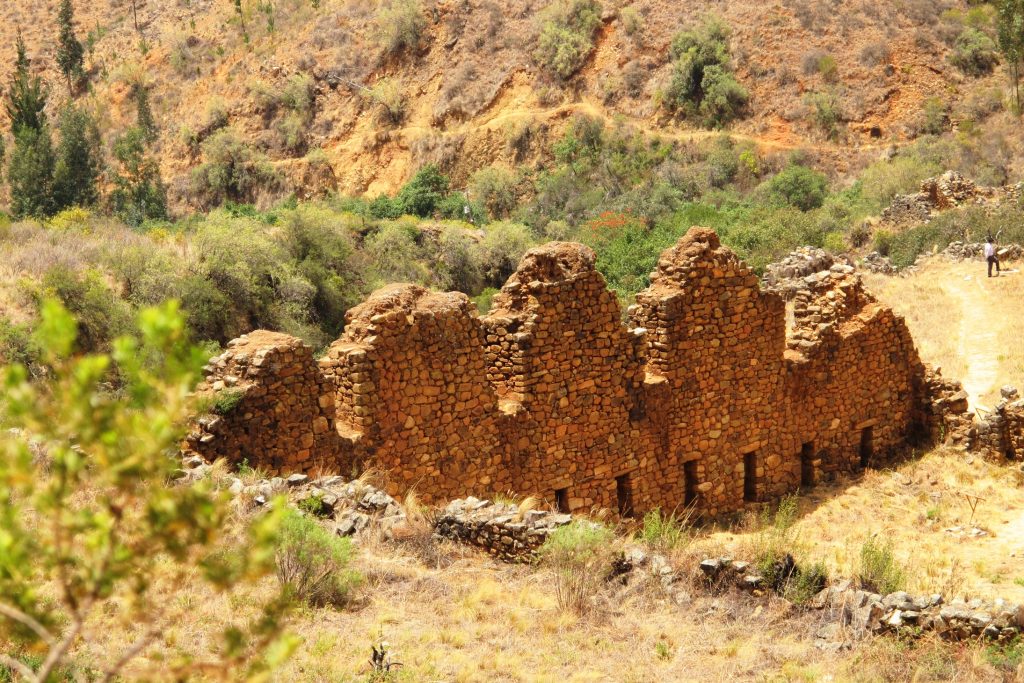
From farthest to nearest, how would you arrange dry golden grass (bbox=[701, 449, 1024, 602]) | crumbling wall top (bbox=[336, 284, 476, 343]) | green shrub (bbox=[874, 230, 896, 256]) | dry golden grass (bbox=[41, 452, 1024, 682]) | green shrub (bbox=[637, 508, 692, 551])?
green shrub (bbox=[874, 230, 896, 256]), dry golden grass (bbox=[701, 449, 1024, 602]), crumbling wall top (bbox=[336, 284, 476, 343]), green shrub (bbox=[637, 508, 692, 551]), dry golden grass (bbox=[41, 452, 1024, 682])

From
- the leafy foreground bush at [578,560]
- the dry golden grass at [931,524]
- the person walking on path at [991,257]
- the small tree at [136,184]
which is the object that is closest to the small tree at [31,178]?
the small tree at [136,184]

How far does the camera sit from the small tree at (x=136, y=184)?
127 ft

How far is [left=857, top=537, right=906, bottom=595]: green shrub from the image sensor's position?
907 cm

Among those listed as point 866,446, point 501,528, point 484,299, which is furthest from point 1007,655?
point 484,299

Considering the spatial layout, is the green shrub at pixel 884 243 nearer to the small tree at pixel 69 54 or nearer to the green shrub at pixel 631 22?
the green shrub at pixel 631 22

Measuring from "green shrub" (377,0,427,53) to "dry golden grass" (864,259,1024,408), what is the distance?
1100 inches

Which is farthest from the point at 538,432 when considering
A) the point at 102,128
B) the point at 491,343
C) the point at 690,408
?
the point at 102,128

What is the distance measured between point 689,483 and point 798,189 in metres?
25.6

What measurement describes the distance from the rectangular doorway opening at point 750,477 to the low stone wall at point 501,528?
4.69 metres

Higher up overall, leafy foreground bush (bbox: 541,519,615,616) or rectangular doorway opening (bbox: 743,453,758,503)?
leafy foreground bush (bbox: 541,519,615,616)

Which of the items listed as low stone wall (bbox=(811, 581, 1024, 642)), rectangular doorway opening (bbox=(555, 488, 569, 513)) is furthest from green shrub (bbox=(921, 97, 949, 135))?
low stone wall (bbox=(811, 581, 1024, 642))

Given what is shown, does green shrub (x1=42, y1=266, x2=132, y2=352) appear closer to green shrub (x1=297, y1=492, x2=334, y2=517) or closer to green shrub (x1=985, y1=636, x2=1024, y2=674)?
green shrub (x1=297, y1=492, x2=334, y2=517)

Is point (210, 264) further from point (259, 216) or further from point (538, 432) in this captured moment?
point (538, 432)

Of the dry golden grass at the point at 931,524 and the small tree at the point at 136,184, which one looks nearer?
the dry golden grass at the point at 931,524
